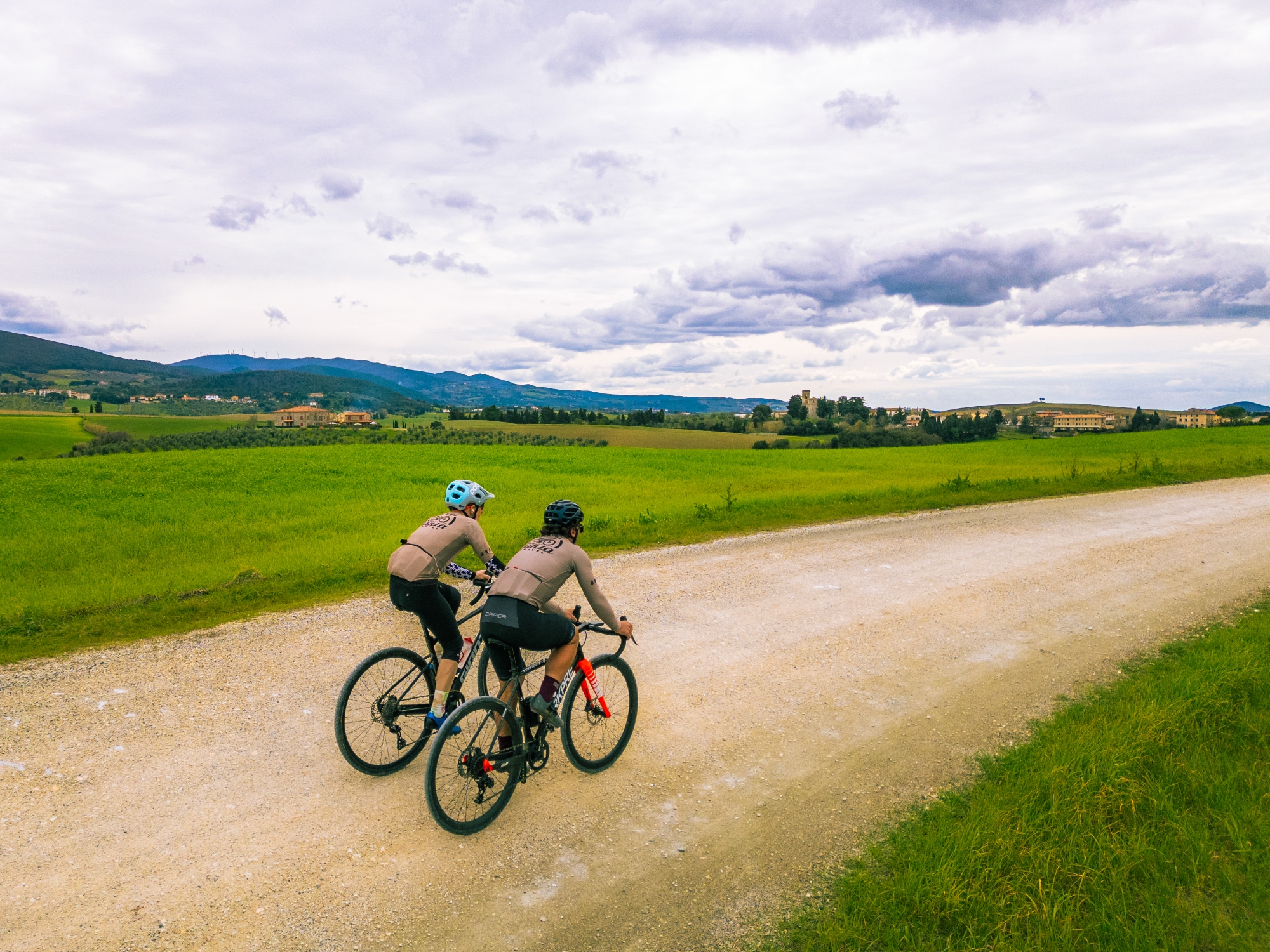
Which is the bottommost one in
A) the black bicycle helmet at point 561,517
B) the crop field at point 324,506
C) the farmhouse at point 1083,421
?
the crop field at point 324,506

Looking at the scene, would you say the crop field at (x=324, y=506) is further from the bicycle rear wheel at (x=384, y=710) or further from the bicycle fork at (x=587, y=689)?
the bicycle fork at (x=587, y=689)

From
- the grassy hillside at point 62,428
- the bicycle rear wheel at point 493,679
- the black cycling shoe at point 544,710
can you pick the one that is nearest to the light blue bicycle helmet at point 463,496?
the bicycle rear wheel at point 493,679

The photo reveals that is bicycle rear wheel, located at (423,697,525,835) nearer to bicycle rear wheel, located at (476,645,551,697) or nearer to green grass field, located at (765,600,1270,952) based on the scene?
bicycle rear wheel, located at (476,645,551,697)

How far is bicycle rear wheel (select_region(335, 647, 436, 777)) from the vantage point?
5359mm

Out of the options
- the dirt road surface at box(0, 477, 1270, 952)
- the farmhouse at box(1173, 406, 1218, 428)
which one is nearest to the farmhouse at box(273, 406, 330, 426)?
the dirt road surface at box(0, 477, 1270, 952)

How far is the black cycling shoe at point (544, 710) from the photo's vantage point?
5.13 metres

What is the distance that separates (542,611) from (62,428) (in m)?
94.7

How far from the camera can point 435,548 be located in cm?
579

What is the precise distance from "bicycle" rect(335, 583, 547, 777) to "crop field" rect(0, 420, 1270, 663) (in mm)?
5122

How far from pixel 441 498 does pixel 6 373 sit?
247919 mm

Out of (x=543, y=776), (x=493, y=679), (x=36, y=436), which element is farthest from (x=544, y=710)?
(x=36, y=436)

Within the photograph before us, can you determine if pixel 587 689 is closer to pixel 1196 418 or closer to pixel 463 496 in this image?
pixel 463 496

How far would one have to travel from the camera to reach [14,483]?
2703cm

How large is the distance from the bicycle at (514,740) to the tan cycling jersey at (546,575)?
434mm
